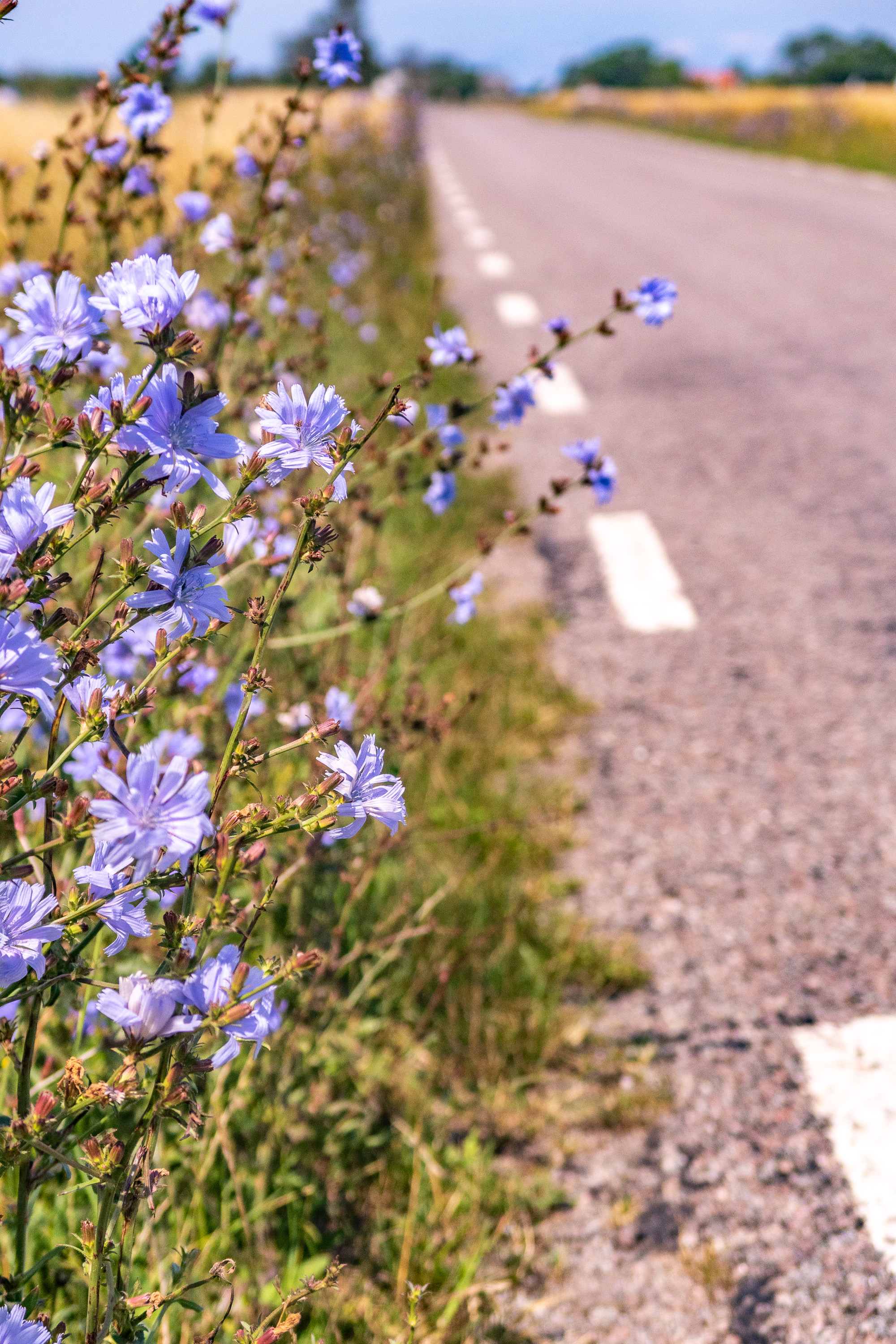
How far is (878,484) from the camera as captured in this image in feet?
12.6

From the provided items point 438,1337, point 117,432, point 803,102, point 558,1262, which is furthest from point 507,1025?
point 803,102

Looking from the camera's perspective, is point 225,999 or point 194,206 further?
point 194,206

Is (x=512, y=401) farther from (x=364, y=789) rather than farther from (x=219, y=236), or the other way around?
(x=364, y=789)

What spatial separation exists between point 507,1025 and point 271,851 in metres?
0.55

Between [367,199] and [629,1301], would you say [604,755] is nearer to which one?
[629,1301]

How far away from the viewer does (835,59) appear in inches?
2484

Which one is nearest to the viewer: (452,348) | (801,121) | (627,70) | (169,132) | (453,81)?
(452,348)

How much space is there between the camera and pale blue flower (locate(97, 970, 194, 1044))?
835mm

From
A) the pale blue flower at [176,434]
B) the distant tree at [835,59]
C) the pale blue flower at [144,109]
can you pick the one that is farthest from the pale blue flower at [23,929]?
the distant tree at [835,59]

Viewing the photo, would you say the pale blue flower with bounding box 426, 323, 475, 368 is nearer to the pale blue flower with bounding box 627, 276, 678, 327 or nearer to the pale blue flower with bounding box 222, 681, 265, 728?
the pale blue flower with bounding box 627, 276, 678, 327

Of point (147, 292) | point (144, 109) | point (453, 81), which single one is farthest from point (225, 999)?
point (453, 81)

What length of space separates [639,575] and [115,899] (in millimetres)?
2790

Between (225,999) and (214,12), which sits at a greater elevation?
(214,12)

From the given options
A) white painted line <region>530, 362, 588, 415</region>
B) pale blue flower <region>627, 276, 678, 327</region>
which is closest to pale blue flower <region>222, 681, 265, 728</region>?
pale blue flower <region>627, 276, 678, 327</region>
